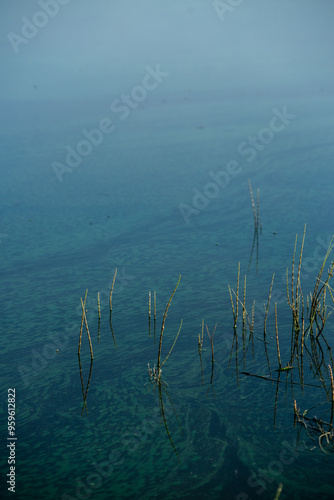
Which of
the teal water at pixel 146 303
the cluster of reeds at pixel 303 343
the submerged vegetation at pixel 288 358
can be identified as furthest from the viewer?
the cluster of reeds at pixel 303 343

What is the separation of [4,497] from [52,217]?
2794mm

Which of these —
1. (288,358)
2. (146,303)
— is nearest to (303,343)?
(288,358)

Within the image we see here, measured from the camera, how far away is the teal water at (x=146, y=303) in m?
1.90

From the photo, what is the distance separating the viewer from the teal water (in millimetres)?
1903

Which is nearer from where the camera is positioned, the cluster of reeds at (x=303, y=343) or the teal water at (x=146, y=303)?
the teal water at (x=146, y=303)

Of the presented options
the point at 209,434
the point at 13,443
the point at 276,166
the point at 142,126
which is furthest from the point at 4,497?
the point at 142,126

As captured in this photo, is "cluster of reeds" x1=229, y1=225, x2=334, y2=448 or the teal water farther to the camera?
"cluster of reeds" x1=229, y1=225, x2=334, y2=448

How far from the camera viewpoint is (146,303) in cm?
301

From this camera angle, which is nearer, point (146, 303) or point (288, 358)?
point (288, 358)

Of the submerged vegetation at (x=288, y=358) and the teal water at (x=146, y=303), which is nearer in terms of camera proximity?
the teal water at (x=146, y=303)

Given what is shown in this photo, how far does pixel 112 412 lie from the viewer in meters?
2.18

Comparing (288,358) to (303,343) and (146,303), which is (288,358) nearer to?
(303,343)

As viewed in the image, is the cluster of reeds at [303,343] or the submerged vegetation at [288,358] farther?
the cluster of reeds at [303,343]

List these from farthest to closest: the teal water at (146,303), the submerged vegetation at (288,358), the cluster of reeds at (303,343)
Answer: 1. the cluster of reeds at (303,343)
2. the submerged vegetation at (288,358)
3. the teal water at (146,303)
